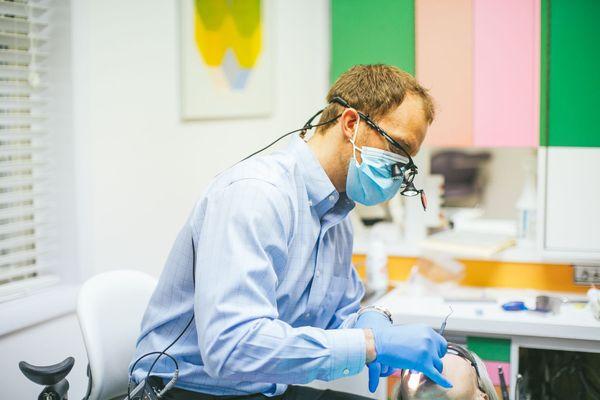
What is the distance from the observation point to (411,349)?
1.22 meters

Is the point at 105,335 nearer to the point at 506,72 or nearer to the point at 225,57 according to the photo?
the point at 225,57

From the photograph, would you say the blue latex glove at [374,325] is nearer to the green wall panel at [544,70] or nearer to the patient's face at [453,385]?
the patient's face at [453,385]

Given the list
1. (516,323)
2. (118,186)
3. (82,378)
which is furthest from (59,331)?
(516,323)

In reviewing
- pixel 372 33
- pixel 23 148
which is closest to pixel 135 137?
Answer: pixel 23 148

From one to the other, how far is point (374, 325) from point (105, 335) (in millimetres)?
705

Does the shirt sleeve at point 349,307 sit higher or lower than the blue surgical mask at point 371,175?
lower

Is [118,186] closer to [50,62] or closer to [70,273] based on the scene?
[70,273]

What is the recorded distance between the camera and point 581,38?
2.19m

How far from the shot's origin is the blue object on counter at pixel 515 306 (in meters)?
2.09

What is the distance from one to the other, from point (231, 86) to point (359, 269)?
40.8 inches

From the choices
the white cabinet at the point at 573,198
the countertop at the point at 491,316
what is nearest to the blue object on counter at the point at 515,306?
the countertop at the point at 491,316

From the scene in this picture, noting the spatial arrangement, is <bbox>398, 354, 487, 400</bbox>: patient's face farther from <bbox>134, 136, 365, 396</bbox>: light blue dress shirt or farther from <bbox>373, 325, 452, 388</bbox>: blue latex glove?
<bbox>134, 136, 365, 396</bbox>: light blue dress shirt

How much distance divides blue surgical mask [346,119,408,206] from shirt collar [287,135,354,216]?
0.17 ft

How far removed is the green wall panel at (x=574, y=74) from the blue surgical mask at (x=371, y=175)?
1.05m
